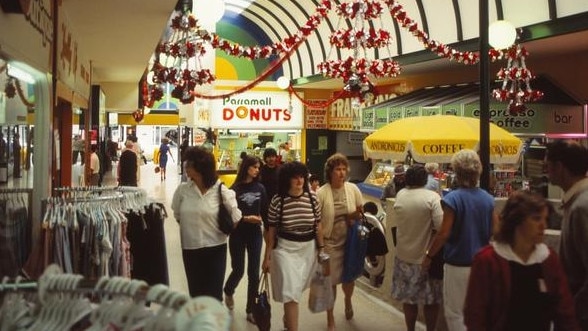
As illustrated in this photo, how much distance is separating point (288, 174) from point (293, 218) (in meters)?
0.36

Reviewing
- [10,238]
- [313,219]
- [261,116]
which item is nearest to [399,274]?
[313,219]

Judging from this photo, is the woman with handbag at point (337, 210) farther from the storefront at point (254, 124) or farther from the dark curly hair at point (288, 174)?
the storefront at point (254, 124)

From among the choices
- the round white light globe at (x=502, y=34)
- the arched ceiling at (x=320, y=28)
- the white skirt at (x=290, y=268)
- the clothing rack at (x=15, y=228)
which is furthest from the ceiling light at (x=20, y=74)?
the round white light globe at (x=502, y=34)

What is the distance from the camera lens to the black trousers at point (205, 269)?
5017 mm

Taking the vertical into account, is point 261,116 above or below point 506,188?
above

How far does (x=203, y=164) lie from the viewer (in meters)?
4.99

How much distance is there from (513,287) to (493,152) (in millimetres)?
4688

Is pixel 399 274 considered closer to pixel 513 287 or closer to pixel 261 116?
pixel 513 287

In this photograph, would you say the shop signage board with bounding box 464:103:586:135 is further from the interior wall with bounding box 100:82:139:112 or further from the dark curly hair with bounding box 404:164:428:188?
the interior wall with bounding box 100:82:139:112

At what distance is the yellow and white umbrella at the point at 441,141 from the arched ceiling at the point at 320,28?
1.96m

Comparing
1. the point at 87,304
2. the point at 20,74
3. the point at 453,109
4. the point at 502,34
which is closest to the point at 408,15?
the point at 453,109

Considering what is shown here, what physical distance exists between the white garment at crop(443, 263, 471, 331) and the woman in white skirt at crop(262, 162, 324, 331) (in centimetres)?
119

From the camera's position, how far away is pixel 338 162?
5.54m

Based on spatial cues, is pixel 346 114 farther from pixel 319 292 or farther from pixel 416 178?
pixel 319 292
